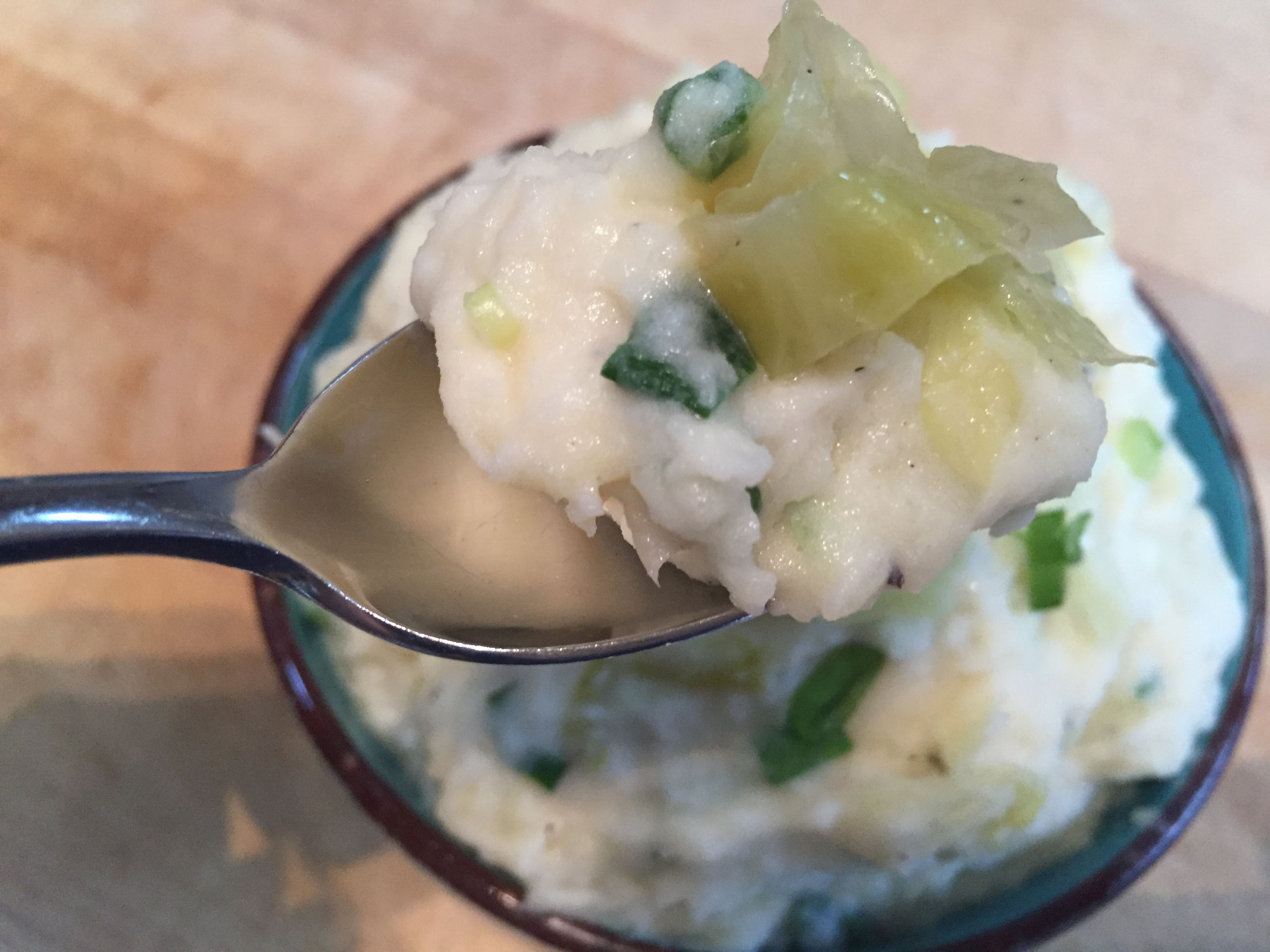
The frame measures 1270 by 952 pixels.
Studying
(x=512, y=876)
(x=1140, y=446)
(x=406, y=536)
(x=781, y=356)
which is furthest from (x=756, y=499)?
(x=1140, y=446)

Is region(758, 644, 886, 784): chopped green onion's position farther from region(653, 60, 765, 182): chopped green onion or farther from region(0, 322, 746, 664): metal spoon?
region(653, 60, 765, 182): chopped green onion

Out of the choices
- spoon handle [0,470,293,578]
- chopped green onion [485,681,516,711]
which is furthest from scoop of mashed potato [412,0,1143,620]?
chopped green onion [485,681,516,711]

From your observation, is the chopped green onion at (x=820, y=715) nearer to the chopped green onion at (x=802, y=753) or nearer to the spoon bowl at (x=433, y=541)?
the chopped green onion at (x=802, y=753)

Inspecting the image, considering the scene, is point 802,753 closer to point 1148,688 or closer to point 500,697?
point 500,697

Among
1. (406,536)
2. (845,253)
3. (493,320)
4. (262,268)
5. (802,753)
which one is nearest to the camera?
(845,253)

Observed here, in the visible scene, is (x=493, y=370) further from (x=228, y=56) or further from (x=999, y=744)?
(x=228, y=56)

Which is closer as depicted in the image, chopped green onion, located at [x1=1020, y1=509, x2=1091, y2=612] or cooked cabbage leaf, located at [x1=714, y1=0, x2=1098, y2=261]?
cooked cabbage leaf, located at [x1=714, y1=0, x2=1098, y2=261]

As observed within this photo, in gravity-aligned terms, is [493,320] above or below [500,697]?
above

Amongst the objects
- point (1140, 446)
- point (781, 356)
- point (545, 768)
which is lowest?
point (545, 768)
